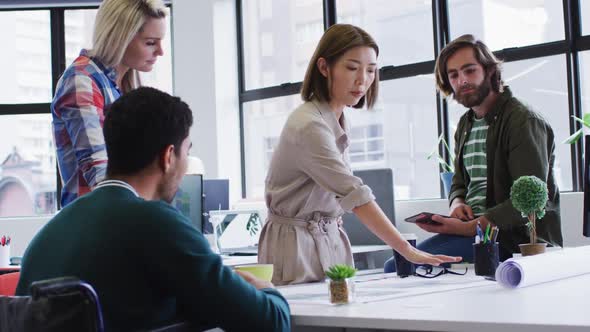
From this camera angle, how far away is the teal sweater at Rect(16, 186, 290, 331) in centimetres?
119

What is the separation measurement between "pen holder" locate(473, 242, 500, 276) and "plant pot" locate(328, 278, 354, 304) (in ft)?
1.73

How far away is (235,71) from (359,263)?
2560 millimetres

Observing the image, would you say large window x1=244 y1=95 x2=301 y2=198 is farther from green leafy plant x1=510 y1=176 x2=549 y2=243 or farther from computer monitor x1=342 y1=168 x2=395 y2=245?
green leafy plant x1=510 y1=176 x2=549 y2=243

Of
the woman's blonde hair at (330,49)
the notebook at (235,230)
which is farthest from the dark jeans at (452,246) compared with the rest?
the notebook at (235,230)

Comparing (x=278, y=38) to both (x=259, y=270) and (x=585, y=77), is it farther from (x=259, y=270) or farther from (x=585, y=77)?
(x=259, y=270)

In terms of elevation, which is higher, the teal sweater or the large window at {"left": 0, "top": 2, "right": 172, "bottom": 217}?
the large window at {"left": 0, "top": 2, "right": 172, "bottom": 217}

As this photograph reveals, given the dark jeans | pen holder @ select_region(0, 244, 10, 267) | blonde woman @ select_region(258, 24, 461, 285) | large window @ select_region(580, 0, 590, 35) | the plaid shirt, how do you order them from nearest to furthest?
the plaid shirt, blonde woman @ select_region(258, 24, 461, 285), the dark jeans, pen holder @ select_region(0, 244, 10, 267), large window @ select_region(580, 0, 590, 35)

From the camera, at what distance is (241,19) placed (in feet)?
21.5

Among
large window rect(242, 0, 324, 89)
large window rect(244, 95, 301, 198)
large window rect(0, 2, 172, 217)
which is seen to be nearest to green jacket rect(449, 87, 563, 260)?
large window rect(242, 0, 324, 89)

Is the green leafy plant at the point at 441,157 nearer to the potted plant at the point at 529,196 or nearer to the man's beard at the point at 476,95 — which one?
the man's beard at the point at 476,95

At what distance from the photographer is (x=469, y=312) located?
1.25 meters

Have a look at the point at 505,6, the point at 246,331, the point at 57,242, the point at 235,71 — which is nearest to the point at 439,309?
the point at 246,331

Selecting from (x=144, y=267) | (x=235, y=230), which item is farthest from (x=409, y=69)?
(x=144, y=267)

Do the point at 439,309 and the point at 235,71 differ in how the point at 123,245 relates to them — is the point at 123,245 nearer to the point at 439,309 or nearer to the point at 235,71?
the point at 439,309
